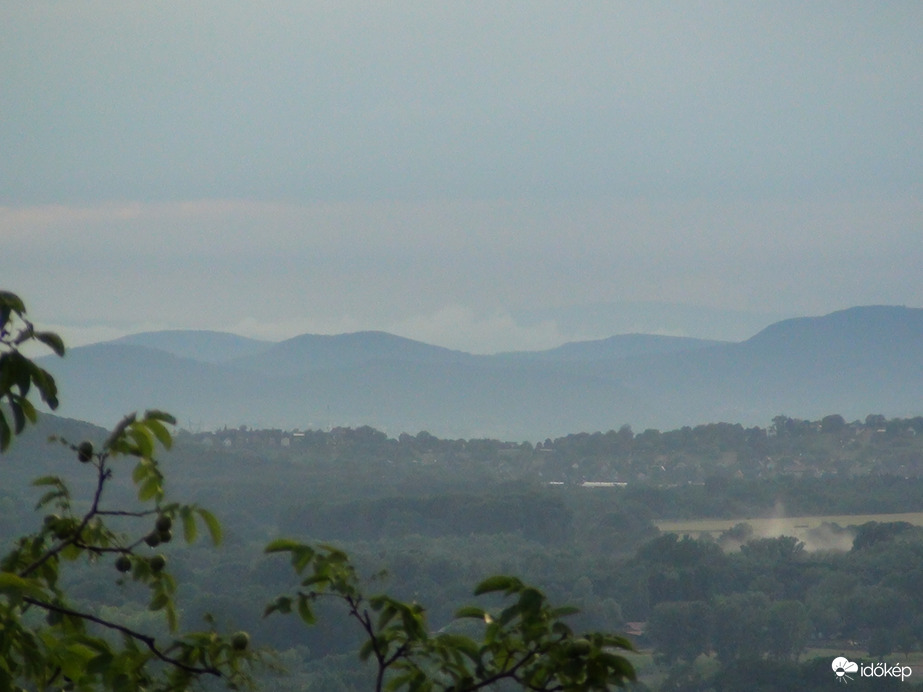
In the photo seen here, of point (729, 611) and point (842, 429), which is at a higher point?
point (842, 429)

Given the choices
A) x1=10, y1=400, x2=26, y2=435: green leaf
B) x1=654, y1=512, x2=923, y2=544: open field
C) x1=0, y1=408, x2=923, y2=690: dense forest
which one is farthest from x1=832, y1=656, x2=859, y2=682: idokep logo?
x1=654, y1=512, x2=923, y2=544: open field

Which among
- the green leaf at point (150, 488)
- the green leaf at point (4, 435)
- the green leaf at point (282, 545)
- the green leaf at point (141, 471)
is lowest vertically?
the green leaf at point (282, 545)

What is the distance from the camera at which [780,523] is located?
225 ft

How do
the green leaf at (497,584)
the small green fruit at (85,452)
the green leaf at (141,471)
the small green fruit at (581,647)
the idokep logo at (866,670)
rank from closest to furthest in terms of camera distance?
the small green fruit at (581,647), the green leaf at (497,584), the small green fruit at (85,452), the green leaf at (141,471), the idokep logo at (866,670)

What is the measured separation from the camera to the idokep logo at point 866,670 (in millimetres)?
28297

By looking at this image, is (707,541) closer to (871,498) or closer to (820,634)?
(820,634)

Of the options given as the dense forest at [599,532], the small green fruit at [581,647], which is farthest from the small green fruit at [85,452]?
the small green fruit at [581,647]

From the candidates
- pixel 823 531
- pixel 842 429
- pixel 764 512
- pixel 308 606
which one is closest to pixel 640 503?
pixel 764 512

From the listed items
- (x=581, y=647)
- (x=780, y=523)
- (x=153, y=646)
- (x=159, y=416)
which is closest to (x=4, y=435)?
(x=159, y=416)

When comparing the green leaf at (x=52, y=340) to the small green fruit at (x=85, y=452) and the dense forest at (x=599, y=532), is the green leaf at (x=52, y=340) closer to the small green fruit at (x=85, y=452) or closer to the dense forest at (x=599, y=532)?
the small green fruit at (x=85, y=452)

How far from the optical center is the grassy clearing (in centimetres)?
6381

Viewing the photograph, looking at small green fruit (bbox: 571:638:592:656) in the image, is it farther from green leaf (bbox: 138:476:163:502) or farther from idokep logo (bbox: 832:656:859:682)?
idokep logo (bbox: 832:656:859:682)

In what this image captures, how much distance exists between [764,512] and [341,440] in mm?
45434

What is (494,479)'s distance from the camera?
283 ft
